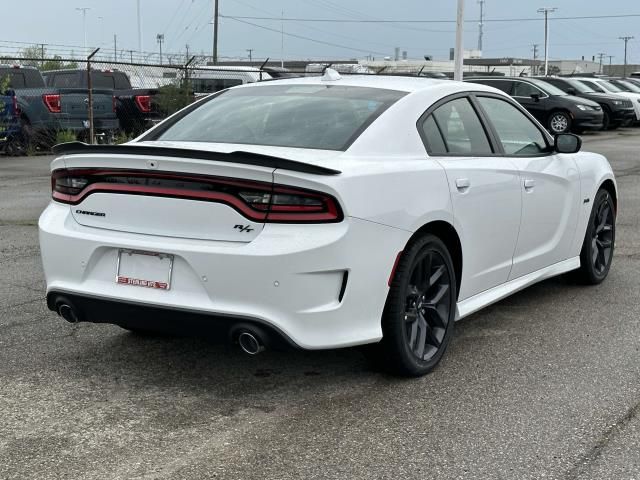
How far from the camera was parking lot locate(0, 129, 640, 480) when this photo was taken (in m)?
3.47

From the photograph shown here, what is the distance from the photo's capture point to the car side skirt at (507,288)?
16.0 feet

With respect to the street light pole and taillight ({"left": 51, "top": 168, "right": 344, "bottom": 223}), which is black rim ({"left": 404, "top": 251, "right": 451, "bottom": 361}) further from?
the street light pole

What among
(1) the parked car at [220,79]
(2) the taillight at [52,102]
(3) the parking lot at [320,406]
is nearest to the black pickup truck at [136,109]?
(2) the taillight at [52,102]

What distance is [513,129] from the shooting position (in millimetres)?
5660

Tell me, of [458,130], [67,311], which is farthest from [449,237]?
[67,311]

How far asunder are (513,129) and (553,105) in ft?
68.8

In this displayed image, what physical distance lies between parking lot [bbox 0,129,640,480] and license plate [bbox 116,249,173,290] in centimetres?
36

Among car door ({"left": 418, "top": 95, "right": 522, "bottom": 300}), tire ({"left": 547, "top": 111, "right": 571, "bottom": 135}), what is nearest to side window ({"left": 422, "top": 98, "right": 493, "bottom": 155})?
car door ({"left": 418, "top": 95, "right": 522, "bottom": 300})

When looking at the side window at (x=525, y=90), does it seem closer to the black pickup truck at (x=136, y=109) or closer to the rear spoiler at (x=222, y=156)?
the black pickup truck at (x=136, y=109)

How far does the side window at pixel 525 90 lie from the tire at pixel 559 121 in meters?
0.72

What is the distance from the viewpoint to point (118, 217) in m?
4.11

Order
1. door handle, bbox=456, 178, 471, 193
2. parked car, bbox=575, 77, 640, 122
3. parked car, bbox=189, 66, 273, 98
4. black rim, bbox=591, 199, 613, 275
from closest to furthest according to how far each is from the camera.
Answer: door handle, bbox=456, 178, 471, 193, black rim, bbox=591, 199, 613, 275, parked car, bbox=189, 66, 273, 98, parked car, bbox=575, 77, 640, 122

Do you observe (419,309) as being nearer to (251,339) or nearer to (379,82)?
(251,339)

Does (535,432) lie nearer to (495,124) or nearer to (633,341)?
(633,341)
